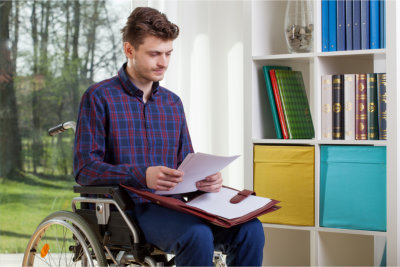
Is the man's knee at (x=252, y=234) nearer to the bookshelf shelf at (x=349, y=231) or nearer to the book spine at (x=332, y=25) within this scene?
the bookshelf shelf at (x=349, y=231)

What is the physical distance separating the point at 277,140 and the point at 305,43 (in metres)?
0.43

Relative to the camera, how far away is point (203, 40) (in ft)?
9.32

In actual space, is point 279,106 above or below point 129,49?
below

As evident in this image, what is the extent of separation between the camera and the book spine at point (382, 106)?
230 centimetres

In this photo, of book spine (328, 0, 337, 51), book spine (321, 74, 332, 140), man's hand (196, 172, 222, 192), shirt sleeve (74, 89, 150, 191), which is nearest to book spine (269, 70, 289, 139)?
book spine (321, 74, 332, 140)

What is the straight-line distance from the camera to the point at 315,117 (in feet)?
7.89

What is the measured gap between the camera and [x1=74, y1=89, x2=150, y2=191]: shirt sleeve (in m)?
1.65

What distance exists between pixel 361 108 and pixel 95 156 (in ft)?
3.86

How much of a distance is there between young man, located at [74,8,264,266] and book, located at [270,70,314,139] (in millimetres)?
683

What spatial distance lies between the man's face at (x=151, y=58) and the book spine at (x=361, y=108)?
0.93 metres

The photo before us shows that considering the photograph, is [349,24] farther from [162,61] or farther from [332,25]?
[162,61]

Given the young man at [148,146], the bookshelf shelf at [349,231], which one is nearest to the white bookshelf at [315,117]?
the bookshelf shelf at [349,231]

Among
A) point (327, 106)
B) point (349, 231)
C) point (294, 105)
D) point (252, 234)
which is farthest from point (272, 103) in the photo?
point (252, 234)

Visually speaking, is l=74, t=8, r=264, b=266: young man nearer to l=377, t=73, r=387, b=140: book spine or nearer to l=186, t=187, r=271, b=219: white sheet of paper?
l=186, t=187, r=271, b=219: white sheet of paper
